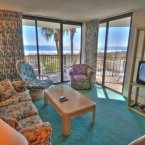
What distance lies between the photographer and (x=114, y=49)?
4355 millimetres

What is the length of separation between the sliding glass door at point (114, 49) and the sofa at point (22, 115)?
115 inches

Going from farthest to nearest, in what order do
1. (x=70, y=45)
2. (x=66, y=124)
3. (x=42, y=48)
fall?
(x=70, y=45)
(x=42, y=48)
(x=66, y=124)

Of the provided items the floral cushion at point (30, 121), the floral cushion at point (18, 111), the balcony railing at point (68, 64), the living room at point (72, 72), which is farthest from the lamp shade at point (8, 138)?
the balcony railing at point (68, 64)

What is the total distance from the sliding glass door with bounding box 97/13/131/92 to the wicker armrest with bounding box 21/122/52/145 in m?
3.26

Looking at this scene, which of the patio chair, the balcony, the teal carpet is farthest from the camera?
the balcony

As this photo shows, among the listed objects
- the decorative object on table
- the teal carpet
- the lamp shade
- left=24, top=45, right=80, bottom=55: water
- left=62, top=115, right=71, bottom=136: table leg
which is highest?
left=24, top=45, right=80, bottom=55: water

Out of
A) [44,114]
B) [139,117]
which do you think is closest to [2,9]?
[44,114]

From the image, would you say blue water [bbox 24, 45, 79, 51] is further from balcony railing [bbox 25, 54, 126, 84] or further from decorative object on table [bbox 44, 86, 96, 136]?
decorative object on table [bbox 44, 86, 96, 136]

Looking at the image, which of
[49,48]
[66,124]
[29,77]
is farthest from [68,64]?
[66,124]

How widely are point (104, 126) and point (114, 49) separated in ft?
8.85

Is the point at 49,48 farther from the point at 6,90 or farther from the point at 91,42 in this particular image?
the point at 6,90

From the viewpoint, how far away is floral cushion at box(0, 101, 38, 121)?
6.47ft

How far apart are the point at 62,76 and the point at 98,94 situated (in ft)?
5.70

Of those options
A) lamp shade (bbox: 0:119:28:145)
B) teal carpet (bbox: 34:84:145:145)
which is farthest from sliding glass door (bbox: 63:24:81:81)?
lamp shade (bbox: 0:119:28:145)
